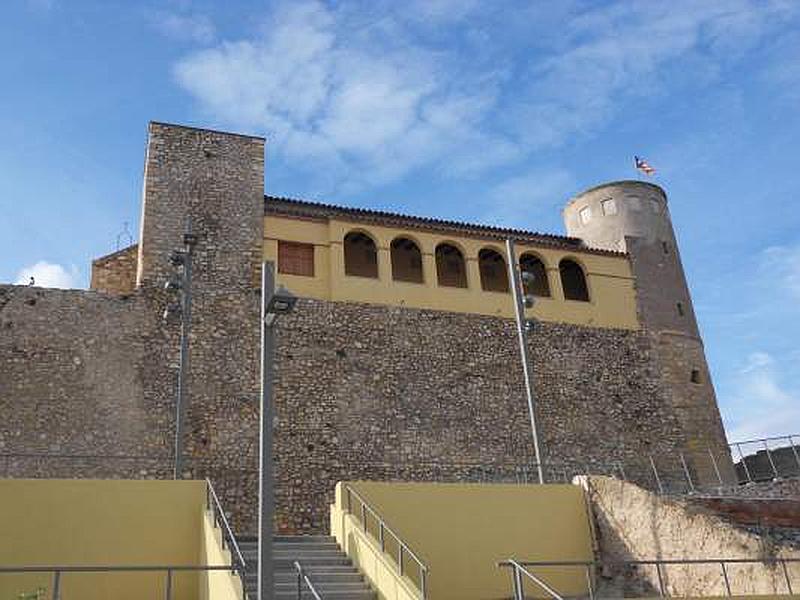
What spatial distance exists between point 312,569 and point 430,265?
46.3ft

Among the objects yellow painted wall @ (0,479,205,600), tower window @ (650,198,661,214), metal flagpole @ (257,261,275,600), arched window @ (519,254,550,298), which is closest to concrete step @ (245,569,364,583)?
yellow painted wall @ (0,479,205,600)

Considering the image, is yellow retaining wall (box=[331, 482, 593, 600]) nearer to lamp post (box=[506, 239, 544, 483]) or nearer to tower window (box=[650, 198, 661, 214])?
lamp post (box=[506, 239, 544, 483])

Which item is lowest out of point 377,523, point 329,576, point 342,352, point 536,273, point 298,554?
point 329,576

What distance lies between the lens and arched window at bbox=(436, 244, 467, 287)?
86.8ft

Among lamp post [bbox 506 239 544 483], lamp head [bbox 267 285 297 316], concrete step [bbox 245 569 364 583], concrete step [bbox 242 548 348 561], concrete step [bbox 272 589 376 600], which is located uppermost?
lamp post [bbox 506 239 544 483]

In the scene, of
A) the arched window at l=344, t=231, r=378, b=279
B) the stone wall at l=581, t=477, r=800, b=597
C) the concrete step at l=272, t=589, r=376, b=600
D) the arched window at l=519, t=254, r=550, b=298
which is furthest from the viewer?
the arched window at l=519, t=254, r=550, b=298

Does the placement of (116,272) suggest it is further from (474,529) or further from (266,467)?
(266,467)

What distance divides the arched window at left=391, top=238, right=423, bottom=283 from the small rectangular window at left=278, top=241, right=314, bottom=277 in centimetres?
346

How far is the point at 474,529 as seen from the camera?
1388 centimetres

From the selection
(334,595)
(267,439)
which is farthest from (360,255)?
(267,439)

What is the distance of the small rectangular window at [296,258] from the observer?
23297mm

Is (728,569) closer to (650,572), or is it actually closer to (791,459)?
(650,572)

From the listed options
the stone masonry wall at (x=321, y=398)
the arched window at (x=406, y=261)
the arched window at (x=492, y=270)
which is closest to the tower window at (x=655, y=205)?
the stone masonry wall at (x=321, y=398)

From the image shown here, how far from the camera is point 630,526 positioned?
46.1 ft
